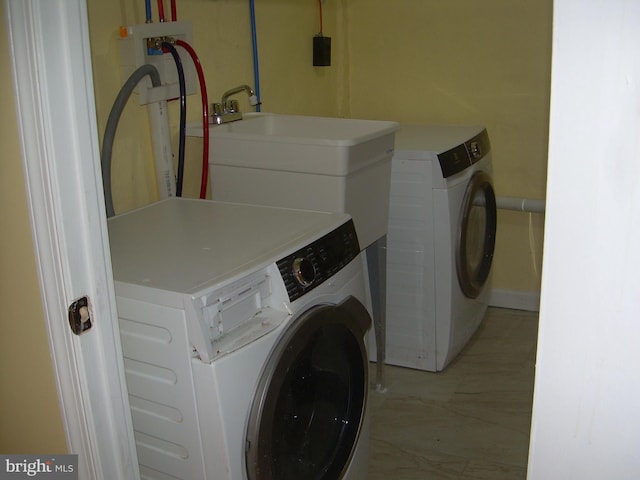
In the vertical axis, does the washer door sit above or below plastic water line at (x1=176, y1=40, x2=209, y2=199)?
below

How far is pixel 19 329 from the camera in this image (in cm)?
119

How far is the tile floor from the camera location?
2133 mm

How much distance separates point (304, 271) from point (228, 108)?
3.36 feet

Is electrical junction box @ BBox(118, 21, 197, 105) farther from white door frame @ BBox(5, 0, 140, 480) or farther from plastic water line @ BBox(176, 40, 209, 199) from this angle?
white door frame @ BBox(5, 0, 140, 480)

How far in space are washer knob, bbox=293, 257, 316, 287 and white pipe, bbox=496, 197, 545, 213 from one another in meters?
1.80

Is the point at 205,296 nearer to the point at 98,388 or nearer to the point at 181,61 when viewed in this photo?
the point at 98,388

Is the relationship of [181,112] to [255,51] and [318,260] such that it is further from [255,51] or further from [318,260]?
[318,260]

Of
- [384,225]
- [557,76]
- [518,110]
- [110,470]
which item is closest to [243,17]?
[384,225]

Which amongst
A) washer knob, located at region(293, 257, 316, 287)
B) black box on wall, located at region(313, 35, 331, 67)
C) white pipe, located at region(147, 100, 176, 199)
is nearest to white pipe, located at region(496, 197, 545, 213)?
black box on wall, located at region(313, 35, 331, 67)

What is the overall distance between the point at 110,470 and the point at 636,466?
0.88 m

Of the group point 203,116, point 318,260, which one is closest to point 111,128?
point 203,116

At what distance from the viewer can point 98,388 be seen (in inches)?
44.4

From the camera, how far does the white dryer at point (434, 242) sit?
247 cm

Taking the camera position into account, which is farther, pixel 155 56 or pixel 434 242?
pixel 434 242
